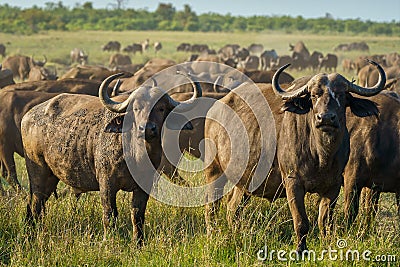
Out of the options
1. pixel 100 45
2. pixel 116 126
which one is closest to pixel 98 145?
pixel 116 126

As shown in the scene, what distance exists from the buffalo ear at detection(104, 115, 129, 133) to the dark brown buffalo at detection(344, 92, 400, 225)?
7.47 feet

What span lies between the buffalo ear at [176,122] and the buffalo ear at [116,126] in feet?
1.26

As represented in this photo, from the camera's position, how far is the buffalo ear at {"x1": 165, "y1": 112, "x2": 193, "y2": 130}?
19.6 feet

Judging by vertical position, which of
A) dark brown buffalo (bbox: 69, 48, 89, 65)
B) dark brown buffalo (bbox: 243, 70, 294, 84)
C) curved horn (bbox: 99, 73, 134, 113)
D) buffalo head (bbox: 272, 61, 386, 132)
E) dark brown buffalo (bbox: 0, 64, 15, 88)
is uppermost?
buffalo head (bbox: 272, 61, 386, 132)

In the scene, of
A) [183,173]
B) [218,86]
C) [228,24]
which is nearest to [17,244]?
[183,173]

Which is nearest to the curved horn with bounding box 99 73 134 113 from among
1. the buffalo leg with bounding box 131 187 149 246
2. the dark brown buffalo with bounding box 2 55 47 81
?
the buffalo leg with bounding box 131 187 149 246

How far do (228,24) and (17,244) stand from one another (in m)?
88.1

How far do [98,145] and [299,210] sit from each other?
1927mm

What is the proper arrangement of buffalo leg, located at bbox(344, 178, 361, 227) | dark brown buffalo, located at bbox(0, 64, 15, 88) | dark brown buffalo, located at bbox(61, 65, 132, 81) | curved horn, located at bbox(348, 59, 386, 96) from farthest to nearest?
dark brown buffalo, located at bbox(61, 65, 132, 81), dark brown buffalo, located at bbox(0, 64, 15, 88), buffalo leg, located at bbox(344, 178, 361, 227), curved horn, located at bbox(348, 59, 386, 96)

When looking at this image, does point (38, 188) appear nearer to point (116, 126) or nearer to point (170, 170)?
point (116, 126)

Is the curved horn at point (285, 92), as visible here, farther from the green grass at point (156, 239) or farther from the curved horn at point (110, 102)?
the curved horn at point (110, 102)

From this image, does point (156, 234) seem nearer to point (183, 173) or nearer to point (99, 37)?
point (183, 173)

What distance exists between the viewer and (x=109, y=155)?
235 inches

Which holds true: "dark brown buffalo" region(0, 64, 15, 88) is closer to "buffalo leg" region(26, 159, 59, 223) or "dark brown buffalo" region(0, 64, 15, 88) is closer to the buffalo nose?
"buffalo leg" region(26, 159, 59, 223)
